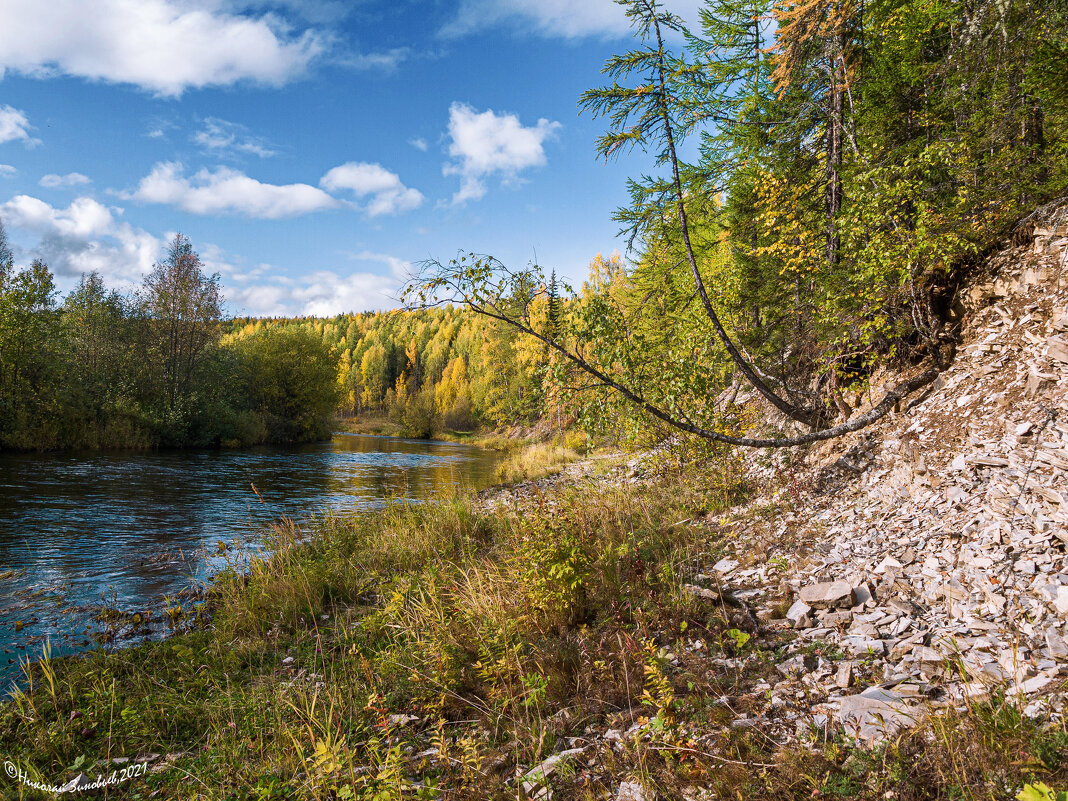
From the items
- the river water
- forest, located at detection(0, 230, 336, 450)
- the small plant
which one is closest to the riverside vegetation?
the small plant

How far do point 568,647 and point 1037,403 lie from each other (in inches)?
182

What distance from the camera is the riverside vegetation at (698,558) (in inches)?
108

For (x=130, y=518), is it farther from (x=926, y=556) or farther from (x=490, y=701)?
(x=926, y=556)

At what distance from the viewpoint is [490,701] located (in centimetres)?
368

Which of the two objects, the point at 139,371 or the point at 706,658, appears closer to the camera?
the point at 706,658

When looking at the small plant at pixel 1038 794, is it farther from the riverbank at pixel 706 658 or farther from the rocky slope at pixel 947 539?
the rocky slope at pixel 947 539

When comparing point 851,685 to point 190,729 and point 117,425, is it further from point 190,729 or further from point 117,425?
point 117,425

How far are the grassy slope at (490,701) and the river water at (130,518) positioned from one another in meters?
1.73

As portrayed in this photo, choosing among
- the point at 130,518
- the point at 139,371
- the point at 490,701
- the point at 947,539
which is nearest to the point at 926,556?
the point at 947,539

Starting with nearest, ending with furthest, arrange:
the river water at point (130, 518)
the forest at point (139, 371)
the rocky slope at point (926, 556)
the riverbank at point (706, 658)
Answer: the riverbank at point (706, 658)
the rocky slope at point (926, 556)
the river water at point (130, 518)
the forest at point (139, 371)

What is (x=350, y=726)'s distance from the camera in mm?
3518

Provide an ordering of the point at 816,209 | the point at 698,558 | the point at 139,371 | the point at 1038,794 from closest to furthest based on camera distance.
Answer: the point at 1038,794 → the point at 698,558 → the point at 816,209 → the point at 139,371

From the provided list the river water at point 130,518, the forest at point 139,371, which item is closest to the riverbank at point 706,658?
the river water at point 130,518

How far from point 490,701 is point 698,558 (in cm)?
280
